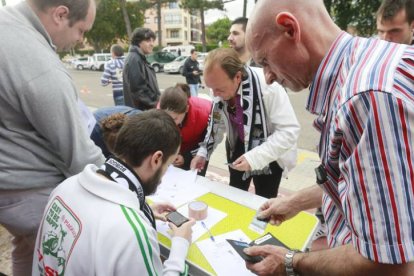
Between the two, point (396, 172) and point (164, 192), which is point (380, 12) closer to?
point (164, 192)

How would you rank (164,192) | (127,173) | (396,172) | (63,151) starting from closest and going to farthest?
(396,172) < (127,173) < (63,151) < (164,192)

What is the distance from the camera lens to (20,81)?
1.30 metres

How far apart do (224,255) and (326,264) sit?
0.61 meters

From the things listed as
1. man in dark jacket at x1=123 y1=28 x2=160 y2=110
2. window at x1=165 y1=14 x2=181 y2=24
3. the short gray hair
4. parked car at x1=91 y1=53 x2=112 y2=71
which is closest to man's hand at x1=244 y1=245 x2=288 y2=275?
the short gray hair

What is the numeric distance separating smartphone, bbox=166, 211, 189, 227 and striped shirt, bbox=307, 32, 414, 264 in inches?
37.1

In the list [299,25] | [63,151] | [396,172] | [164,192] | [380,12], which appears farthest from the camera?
[380,12]

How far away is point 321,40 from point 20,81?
1.16 m

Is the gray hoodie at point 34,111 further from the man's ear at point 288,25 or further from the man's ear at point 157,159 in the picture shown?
the man's ear at point 288,25

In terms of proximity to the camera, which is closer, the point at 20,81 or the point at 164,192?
the point at 20,81

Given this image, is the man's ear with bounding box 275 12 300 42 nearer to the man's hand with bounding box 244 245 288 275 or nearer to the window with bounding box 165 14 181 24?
the man's hand with bounding box 244 245 288 275

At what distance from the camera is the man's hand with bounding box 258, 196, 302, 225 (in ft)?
4.88

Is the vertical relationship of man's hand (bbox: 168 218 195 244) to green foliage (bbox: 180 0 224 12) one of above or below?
below

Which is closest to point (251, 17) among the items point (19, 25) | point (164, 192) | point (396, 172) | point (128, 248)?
point (396, 172)

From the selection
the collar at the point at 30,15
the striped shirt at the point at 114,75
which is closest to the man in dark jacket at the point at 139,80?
the striped shirt at the point at 114,75
